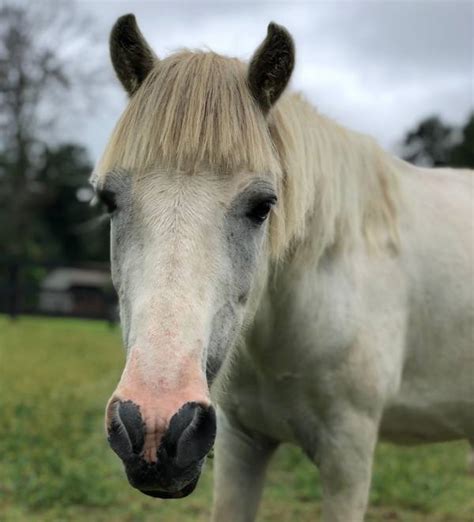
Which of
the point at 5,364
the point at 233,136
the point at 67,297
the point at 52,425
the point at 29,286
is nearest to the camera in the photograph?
the point at 233,136

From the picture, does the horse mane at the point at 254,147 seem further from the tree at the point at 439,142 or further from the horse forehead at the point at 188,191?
the tree at the point at 439,142

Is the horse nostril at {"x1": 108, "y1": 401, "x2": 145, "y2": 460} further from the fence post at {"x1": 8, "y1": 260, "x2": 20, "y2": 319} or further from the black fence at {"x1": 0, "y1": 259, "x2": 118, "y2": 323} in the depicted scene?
the black fence at {"x1": 0, "y1": 259, "x2": 118, "y2": 323}

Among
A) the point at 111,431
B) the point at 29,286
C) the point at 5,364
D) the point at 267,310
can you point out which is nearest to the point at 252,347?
the point at 267,310

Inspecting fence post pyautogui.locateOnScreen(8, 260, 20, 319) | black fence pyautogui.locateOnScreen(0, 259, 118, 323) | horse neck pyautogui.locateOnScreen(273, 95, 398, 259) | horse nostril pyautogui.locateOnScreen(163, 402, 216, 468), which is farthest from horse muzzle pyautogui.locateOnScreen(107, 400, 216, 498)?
black fence pyautogui.locateOnScreen(0, 259, 118, 323)

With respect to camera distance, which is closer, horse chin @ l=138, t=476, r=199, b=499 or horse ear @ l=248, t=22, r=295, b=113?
horse chin @ l=138, t=476, r=199, b=499

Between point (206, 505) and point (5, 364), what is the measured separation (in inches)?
245

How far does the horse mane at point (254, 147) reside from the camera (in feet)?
6.61

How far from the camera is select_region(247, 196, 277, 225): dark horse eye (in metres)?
2.06

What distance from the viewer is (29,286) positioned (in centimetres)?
2431

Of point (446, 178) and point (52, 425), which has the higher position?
point (446, 178)

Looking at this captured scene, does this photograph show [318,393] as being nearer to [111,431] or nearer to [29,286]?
[111,431]

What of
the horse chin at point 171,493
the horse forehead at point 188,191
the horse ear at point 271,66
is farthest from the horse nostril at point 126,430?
the horse ear at point 271,66

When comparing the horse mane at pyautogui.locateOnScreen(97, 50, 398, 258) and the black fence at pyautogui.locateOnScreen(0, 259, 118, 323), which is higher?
the horse mane at pyautogui.locateOnScreen(97, 50, 398, 258)

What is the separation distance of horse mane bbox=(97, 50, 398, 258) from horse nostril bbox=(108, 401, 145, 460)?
0.68m
